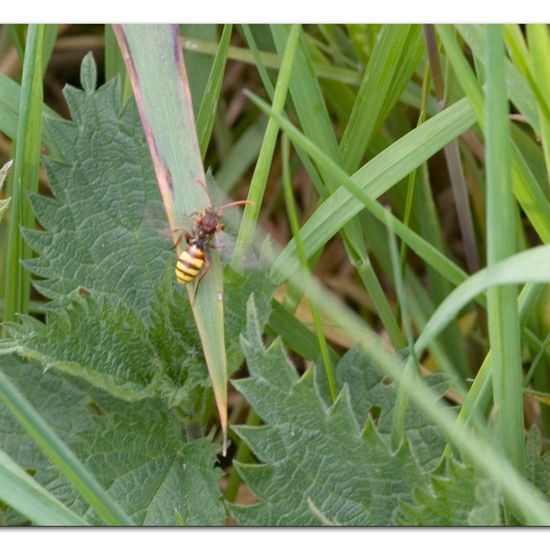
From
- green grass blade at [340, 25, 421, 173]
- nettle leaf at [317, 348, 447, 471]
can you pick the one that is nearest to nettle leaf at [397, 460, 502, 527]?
nettle leaf at [317, 348, 447, 471]

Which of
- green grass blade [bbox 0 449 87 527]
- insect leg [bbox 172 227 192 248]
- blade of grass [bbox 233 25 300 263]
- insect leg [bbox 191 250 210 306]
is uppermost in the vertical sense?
blade of grass [bbox 233 25 300 263]

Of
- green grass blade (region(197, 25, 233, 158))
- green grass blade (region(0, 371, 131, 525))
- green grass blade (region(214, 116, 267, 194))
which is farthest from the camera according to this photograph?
green grass blade (region(214, 116, 267, 194))

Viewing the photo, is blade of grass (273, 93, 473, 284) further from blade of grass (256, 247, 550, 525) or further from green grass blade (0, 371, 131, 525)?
green grass blade (0, 371, 131, 525)

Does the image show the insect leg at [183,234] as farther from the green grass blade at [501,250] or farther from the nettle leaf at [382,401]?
the green grass blade at [501,250]

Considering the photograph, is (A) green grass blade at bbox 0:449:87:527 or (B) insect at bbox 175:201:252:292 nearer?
(A) green grass blade at bbox 0:449:87:527
